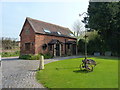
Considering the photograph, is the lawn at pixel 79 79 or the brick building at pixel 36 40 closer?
the lawn at pixel 79 79

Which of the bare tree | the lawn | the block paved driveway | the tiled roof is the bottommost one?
the block paved driveway

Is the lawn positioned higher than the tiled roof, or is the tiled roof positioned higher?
the tiled roof

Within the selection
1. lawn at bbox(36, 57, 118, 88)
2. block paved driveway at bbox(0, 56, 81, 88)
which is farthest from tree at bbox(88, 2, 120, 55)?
block paved driveway at bbox(0, 56, 81, 88)

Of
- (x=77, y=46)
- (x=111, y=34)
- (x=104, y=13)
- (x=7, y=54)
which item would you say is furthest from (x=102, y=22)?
(x=7, y=54)

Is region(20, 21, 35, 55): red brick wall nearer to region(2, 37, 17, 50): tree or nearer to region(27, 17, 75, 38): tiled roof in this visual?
region(27, 17, 75, 38): tiled roof

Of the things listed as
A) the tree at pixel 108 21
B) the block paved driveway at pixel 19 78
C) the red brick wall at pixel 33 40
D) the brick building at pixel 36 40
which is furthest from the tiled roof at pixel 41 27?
the block paved driveway at pixel 19 78

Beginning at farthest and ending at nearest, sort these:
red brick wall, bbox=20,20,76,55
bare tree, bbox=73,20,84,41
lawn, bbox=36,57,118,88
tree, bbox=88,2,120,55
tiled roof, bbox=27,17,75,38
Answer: bare tree, bbox=73,20,84,41, tiled roof, bbox=27,17,75,38, red brick wall, bbox=20,20,76,55, tree, bbox=88,2,120,55, lawn, bbox=36,57,118,88

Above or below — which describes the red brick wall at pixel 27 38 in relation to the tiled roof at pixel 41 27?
below

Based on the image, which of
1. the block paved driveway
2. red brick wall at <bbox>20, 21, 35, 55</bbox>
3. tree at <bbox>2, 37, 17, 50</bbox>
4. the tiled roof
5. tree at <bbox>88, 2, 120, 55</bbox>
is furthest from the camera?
tree at <bbox>2, 37, 17, 50</bbox>

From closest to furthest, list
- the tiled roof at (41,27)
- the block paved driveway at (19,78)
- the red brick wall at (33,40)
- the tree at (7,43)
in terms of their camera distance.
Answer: the block paved driveway at (19,78)
the red brick wall at (33,40)
the tiled roof at (41,27)
the tree at (7,43)

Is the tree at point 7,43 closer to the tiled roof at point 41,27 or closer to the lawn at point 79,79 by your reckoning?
the tiled roof at point 41,27

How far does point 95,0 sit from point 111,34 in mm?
7220

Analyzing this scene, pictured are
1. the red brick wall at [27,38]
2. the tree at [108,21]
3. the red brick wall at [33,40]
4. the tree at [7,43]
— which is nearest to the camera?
the tree at [108,21]

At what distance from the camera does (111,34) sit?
20.0 meters
